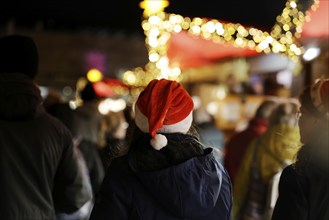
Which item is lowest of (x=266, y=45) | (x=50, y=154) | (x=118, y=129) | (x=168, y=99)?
(x=118, y=129)

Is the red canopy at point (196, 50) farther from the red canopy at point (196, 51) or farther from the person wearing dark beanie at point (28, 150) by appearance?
the person wearing dark beanie at point (28, 150)

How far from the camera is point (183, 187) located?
215cm

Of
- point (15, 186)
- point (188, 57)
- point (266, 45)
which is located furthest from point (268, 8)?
point (188, 57)

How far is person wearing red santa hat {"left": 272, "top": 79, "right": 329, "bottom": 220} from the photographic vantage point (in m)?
2.44

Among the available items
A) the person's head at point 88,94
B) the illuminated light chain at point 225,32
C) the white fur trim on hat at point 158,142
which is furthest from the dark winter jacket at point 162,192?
the person's head at point 88,94

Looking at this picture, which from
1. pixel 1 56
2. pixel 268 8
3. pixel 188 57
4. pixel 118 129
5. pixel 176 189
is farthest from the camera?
pixel 188 57

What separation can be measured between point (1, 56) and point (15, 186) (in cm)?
90

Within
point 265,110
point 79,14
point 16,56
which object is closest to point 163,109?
point 16,56

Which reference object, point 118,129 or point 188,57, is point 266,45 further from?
point 188,57

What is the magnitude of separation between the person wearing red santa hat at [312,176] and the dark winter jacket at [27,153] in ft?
4.93

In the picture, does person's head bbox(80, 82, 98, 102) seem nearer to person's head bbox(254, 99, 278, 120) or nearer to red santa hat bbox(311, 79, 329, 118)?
person's head bbox(254, 99, 278, 120)

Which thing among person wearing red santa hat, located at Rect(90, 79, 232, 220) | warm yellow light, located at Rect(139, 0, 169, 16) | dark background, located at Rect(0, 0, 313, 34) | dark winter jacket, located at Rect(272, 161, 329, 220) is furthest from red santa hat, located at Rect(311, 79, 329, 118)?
dark background, located at Rect(0, 0, 313, 34)

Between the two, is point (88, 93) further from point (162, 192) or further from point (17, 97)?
point (162, 192)

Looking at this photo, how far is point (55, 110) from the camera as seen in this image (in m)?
5.02
